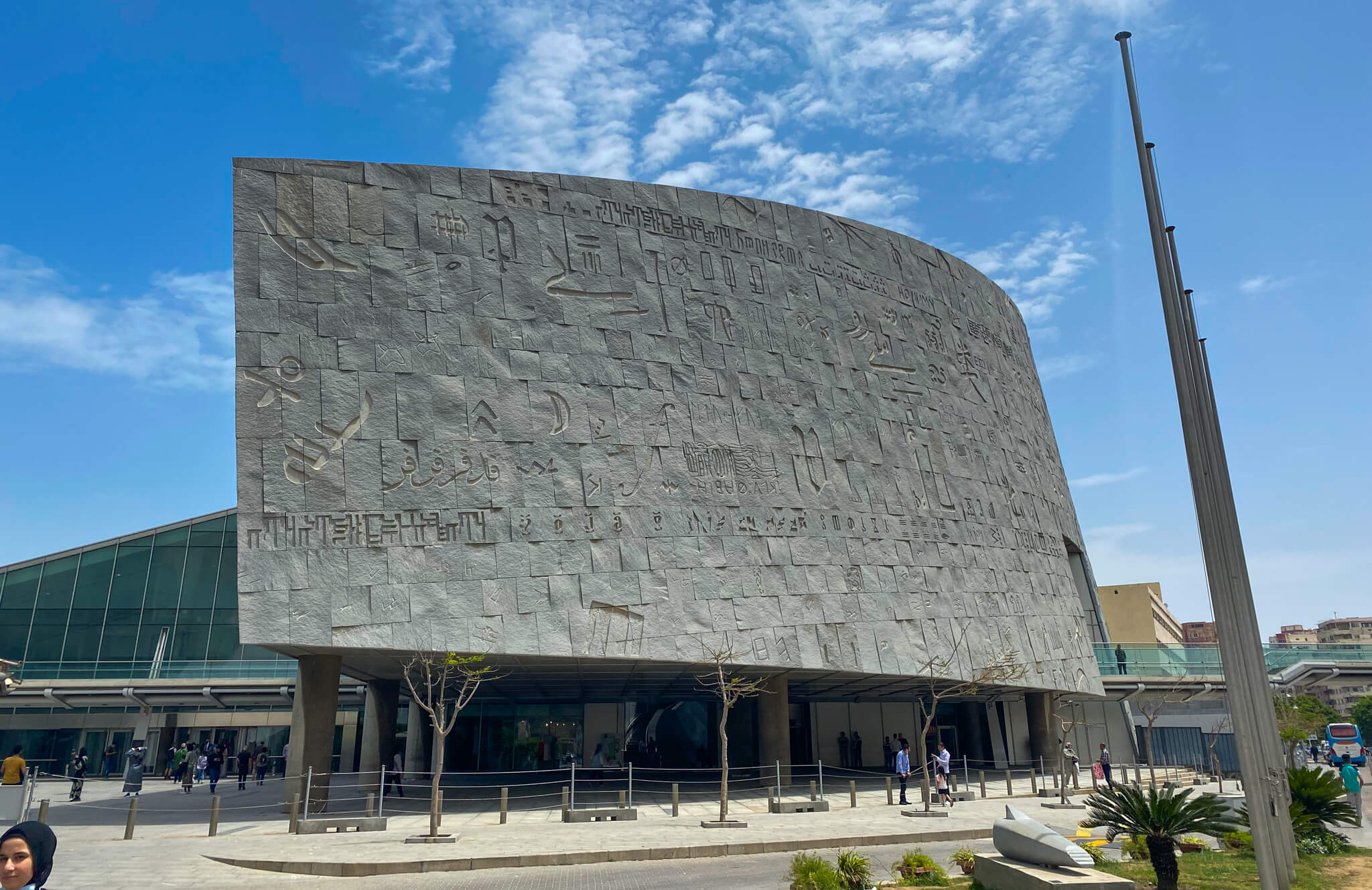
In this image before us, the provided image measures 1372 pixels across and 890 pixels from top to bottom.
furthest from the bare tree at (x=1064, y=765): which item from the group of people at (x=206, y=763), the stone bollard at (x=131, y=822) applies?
the group of people at (x=206, y=763)

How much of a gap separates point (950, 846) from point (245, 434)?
16.5m

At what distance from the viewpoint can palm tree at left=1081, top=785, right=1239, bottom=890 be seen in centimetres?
970

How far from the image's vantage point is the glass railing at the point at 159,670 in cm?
3005

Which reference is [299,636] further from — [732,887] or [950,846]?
[950,846]

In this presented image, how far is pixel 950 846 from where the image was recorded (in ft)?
50.6

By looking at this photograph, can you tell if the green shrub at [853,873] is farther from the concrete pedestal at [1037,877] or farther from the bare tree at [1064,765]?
the bare tree at [1064,765]

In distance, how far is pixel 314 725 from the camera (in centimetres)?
Answer: 2100

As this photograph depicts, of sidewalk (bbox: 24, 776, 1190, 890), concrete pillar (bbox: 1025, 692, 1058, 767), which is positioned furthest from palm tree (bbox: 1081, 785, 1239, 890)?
concrete pillar (bbox: 1025, 692, 1058, 767)

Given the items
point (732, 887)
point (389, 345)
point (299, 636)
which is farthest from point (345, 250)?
point (732, 887)

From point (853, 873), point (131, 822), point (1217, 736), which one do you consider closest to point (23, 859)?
point (853, 873)

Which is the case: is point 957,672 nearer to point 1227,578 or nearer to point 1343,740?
point 1227,578

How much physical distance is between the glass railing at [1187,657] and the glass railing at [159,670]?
93.1ft

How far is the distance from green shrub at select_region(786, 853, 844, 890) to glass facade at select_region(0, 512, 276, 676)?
2759 cm

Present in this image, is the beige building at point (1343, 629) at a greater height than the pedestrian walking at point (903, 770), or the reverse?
the beige building at point (1343, 629)
